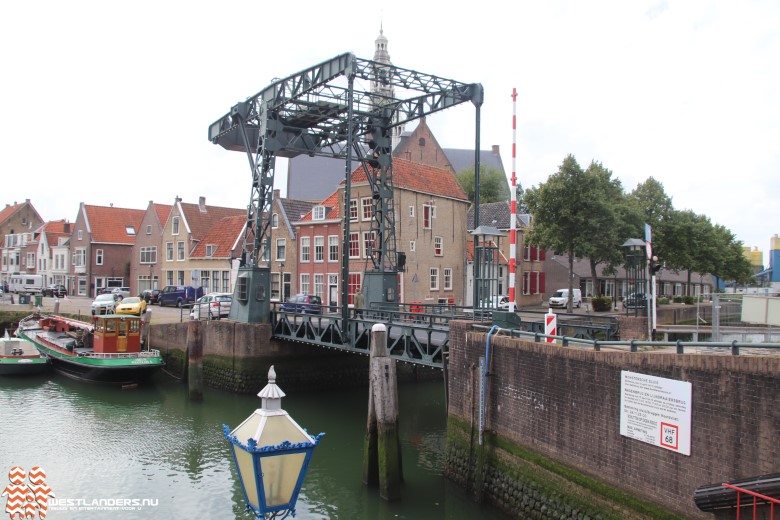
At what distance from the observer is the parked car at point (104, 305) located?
34.3 meters

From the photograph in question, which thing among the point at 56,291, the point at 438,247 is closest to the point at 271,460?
the point at 438,247

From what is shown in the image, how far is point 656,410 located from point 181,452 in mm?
12530

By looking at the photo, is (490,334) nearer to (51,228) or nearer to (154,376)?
(154,376)

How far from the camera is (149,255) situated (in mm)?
52906

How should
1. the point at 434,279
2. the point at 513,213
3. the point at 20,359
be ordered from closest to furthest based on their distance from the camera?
the point at 513,213
the point at 20,359
the point at 434,279

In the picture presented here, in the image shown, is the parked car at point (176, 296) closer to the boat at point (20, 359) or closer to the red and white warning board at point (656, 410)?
the boat at point (20, 359)

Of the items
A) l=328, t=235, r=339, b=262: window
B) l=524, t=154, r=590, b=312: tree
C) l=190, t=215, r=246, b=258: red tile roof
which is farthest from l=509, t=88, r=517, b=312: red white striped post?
l=190, t=215, r=246, b=258: red tile roof

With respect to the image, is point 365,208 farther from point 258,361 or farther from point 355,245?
point 258,361

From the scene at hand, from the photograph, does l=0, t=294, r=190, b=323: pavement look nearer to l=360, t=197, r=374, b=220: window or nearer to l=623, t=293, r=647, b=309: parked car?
l=360, t=197, r=374, b=220: window

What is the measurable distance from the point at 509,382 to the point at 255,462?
29.7 ft

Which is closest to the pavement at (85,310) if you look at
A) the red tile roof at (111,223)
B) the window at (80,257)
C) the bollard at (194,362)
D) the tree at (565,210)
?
the bollard at (194,362)

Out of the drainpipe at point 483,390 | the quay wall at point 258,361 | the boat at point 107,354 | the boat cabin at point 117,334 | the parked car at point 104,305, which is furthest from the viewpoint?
the parked car at point 104,305

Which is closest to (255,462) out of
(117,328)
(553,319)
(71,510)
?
(553,319)

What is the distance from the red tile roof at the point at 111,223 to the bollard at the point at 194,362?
35870mm
